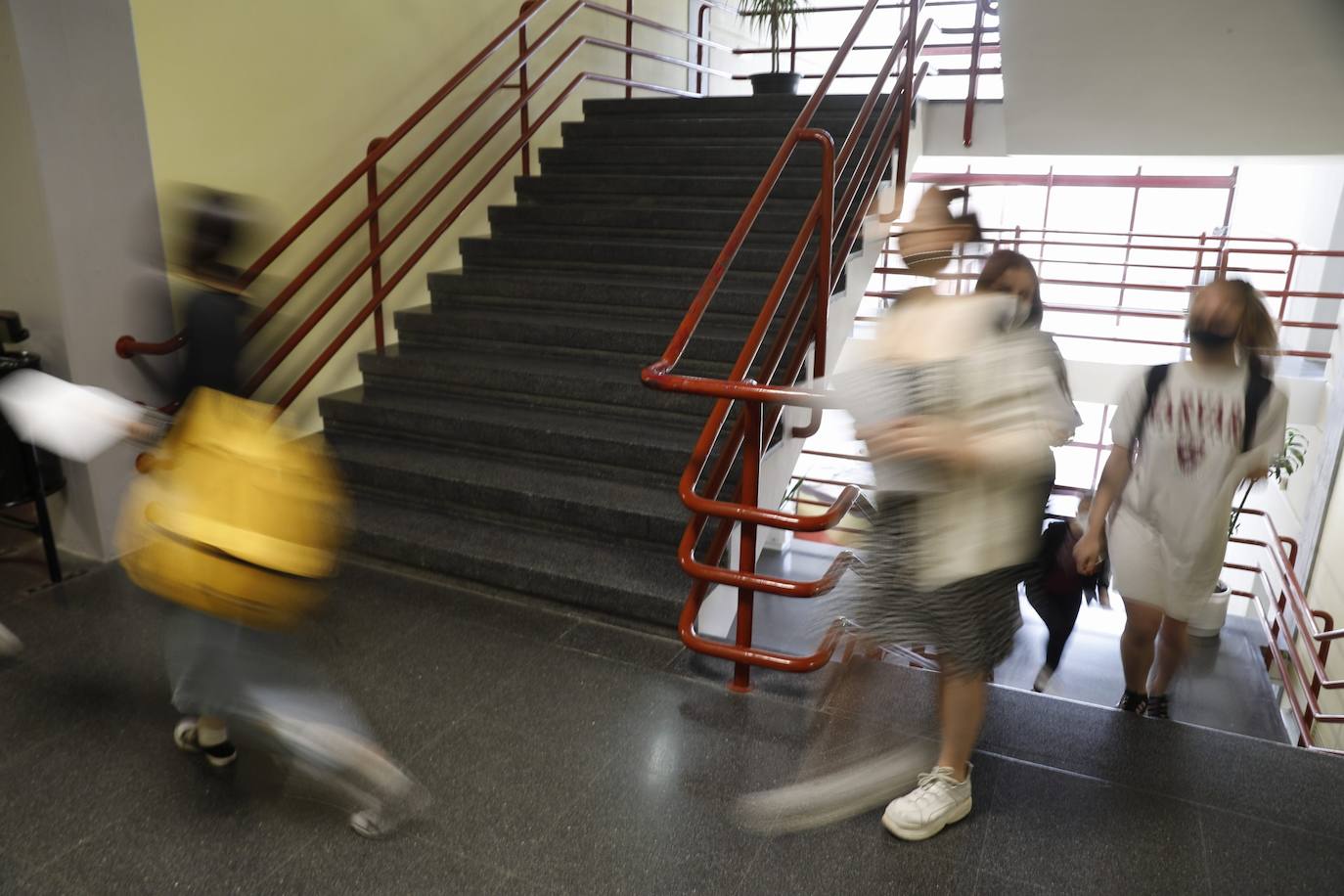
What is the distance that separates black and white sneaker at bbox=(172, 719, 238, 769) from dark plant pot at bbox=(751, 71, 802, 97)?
17.7 ft

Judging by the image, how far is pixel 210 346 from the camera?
2.14 meters

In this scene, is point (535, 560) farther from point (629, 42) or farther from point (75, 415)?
point (629, 42)

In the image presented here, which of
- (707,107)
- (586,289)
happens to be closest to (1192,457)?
(586,289)

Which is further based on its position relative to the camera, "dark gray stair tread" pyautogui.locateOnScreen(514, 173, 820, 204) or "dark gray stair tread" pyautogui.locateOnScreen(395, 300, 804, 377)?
"dark gray stair tread" pyautogui.locateOnScreen(514, 173, 820, 204)

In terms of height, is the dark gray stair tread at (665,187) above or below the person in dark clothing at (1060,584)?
above

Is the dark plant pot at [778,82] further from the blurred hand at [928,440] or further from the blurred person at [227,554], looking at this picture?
the blurred hand at [928,440]

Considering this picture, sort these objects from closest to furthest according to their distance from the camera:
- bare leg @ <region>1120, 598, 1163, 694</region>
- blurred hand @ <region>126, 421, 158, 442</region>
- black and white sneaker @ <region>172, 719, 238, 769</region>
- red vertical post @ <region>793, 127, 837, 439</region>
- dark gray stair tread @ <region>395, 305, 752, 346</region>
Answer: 1. blurred hand @ <region>126, 421, 158, 442</region>
2. black and white sneaker @ <region>172, 719, 238, 769</region>
3. bare leg @ <region>1120, 598, 1163, 694</region>
4. red vertical post @ <region>793, 127, 837, 439</region>
5. dark gray stair tread @ <region>395, 305, 752, 346</region>

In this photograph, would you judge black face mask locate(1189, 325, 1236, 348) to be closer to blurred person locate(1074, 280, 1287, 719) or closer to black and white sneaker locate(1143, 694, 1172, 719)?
blurred person locate(1074, 280, 1287, 719)

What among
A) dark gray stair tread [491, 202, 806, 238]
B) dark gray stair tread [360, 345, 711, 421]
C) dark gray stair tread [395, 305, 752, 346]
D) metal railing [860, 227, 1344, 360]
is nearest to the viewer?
dark gray stair tread [360, 345, 711, 421]

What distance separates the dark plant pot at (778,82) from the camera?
632cm

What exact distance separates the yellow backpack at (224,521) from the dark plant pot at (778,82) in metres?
5.12

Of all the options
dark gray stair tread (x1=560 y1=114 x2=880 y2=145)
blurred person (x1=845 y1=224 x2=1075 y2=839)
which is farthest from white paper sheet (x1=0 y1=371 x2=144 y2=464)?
dark gray stair tread (x1=560 y1=114 x2=880 y2=145)

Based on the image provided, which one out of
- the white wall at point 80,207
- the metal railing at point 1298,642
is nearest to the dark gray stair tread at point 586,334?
the white wall at point 80,207

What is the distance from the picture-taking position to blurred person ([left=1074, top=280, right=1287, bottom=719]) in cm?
243
